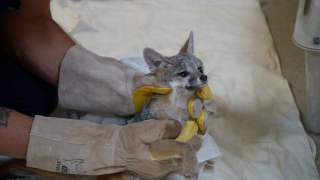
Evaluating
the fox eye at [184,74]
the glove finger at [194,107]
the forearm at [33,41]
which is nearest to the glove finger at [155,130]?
the glove finger at [194,107]

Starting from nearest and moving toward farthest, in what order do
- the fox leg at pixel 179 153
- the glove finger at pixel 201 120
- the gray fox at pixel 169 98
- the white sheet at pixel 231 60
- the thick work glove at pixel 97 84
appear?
1. the fox leg at pixel 179 153
2. the gray fox at pixel 169 98
3. the glove finger at pixel 201 120
4. the thick work glove at pixel 97 84
5. the white sheet at pixel 231 60

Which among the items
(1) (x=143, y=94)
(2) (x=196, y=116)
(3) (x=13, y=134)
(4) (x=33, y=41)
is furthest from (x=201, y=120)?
(4) (x=33, y=41)

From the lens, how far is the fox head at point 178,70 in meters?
1.42

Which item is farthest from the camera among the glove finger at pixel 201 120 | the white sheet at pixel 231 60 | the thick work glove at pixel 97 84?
the white sheet at pixel 231 60

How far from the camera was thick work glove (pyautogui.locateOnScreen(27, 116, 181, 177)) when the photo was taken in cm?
135

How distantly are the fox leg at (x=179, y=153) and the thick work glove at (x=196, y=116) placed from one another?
0.31ft

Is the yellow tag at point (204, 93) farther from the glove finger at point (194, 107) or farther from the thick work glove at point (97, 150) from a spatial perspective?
the thick work glove at point (97, 150)

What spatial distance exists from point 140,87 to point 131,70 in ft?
0.64

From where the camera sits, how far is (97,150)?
1.36 metres

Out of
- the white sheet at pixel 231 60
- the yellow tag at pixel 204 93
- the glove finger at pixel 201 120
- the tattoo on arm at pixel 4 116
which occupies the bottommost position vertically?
the white sheet at pixel 231 60

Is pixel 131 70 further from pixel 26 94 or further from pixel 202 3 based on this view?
pixel 202 3

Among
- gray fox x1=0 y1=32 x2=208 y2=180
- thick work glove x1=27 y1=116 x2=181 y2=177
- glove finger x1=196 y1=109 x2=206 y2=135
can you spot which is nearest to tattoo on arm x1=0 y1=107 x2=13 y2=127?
thick work glove x1=27 y1=116 x2=181 y2=177

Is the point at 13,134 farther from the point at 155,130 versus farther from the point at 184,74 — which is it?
the point at 184,74

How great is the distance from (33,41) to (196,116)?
3.05 feet
